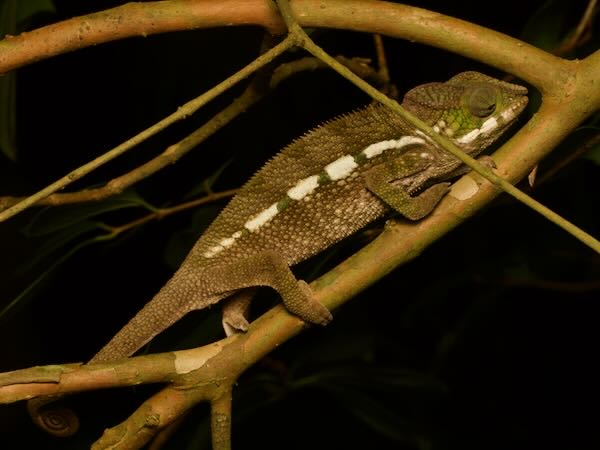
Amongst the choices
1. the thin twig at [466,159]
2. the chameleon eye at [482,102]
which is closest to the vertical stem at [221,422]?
the thin twig at [466,159]

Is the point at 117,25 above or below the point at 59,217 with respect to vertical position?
above

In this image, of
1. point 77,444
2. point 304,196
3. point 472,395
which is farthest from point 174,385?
point 472,395

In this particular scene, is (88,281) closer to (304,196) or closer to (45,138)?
(45,138)

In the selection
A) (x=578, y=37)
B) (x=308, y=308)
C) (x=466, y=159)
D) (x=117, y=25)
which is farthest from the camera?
(x=578, y=37)

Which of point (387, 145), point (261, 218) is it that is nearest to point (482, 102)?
point (387, 145)

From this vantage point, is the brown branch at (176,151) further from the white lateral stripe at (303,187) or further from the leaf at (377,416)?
the leaf at (377,416)

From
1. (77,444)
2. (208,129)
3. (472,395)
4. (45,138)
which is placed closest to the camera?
(208,129)

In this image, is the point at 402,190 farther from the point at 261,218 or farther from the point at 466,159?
the point at 466,159
